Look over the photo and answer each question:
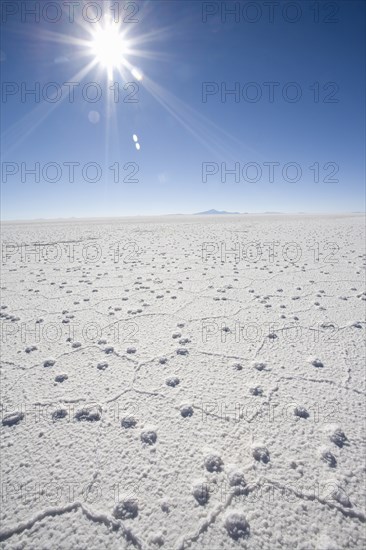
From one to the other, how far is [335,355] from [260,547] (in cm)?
224

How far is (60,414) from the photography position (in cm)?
234

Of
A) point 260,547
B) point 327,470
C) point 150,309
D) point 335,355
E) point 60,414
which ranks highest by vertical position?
point 150,309

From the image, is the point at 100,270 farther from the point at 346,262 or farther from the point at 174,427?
the point at 346,262

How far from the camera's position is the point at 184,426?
219cm

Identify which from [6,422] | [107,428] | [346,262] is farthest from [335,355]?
[346,262]

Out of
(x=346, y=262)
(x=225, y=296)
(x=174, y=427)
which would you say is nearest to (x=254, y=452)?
(x=174, y=427)

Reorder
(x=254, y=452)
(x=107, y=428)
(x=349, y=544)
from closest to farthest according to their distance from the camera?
(x=349, y=544), (x=254, y=452), (x=107, y=428)

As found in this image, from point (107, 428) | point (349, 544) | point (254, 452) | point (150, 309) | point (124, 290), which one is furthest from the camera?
point (124, 290)

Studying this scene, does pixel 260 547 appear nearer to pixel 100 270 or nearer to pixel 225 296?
pixel 225 296

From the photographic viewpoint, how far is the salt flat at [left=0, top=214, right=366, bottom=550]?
1.56 meters

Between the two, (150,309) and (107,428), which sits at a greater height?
(150,309)

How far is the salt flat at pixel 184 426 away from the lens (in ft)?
5.11

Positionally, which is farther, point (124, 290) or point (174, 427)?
point (124, 290)

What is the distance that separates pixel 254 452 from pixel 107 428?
117 cm
